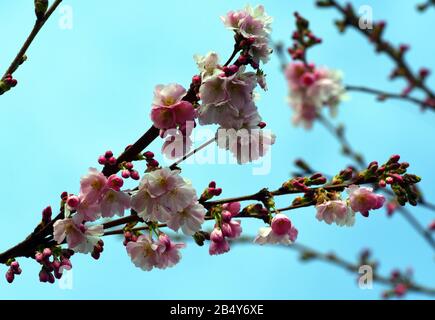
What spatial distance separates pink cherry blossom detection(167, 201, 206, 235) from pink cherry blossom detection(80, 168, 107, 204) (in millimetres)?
350

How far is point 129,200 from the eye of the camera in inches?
88.7

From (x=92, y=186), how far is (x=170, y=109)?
49 cm

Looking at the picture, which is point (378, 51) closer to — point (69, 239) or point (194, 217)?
point (194, 217)

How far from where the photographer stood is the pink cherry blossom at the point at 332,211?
2461 millimetres

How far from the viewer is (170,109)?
219 centimetres

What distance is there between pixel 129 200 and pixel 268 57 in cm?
93

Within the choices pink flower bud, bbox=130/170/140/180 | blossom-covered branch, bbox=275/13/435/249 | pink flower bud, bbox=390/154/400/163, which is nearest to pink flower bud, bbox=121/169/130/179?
pink flower bud, bbox=130/170/140/180

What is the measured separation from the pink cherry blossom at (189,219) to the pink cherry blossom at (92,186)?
350 mm

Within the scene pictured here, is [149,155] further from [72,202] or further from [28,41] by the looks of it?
[28,41]

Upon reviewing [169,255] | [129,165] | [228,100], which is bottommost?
[169,255]

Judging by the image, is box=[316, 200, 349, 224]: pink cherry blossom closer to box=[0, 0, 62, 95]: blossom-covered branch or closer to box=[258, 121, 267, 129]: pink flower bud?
box=[258, 121, 267, 129]: pink flower bud

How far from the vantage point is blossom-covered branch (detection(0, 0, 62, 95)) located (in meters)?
2.54

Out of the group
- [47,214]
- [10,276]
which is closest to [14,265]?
[10,276]

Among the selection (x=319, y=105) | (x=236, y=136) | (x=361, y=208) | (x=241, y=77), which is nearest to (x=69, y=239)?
(x=236, y=136)
